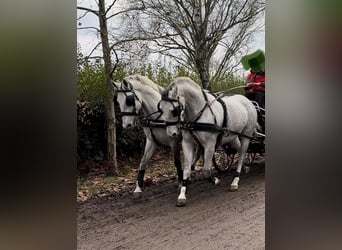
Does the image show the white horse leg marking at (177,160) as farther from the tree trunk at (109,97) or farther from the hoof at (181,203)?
the tree trunk at (109,97)

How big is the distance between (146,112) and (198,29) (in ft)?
1.37

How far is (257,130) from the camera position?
156 cm

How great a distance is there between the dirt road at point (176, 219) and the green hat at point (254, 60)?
39 centimetres

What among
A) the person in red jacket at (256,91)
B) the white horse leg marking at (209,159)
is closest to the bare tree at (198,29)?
the person in red jacket at (256,91)

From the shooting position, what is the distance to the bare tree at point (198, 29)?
58.4 inches

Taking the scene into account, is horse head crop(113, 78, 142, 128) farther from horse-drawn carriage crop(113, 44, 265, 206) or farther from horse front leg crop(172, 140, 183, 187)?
horse front leg crop(172, 140, 183, 187)

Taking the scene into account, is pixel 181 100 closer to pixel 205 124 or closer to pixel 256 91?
pixel 205 124

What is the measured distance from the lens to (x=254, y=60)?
1.41 m

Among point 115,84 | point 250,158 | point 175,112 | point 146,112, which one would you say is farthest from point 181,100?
point 250,158

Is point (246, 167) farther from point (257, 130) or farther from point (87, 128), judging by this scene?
point (87, 128)

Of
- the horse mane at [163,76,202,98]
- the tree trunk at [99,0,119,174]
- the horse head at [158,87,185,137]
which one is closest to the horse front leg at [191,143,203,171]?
the horse head at [158,87,185,137]
